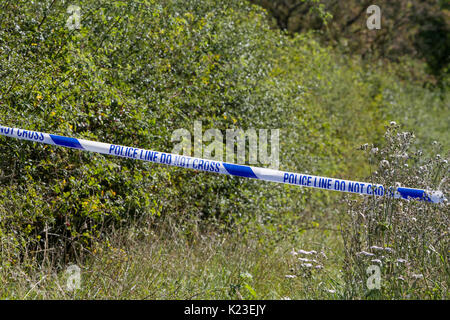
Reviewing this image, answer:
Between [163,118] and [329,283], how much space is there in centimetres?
261

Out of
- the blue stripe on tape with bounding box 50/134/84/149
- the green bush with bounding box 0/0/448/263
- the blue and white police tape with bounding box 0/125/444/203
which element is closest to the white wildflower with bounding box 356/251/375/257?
the blue and white police tape with bounding box 0/125/444/203

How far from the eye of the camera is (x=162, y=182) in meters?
5.88

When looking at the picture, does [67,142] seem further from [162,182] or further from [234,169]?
[162,182]

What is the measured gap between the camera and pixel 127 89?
5.66 meters

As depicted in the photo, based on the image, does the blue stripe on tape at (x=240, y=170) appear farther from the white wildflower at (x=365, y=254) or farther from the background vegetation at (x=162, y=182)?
the white wildflower at (x=365, y=254)

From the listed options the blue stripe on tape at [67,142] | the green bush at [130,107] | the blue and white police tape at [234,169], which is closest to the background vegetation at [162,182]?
the green bush at [130,107]

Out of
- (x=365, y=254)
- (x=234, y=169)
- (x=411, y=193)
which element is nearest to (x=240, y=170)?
(x=234, y=169)

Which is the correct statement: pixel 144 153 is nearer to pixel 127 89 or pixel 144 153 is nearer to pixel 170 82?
pixel 127 89

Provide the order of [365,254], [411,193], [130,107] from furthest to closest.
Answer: [130,107] < [411,193] < [365,254]

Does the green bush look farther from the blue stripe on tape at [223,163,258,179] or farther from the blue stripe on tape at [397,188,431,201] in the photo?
the blue stripe on tape at [397,188,431,201]

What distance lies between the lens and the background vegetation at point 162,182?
409 centimetres

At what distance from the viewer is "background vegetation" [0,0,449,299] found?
4094mm
